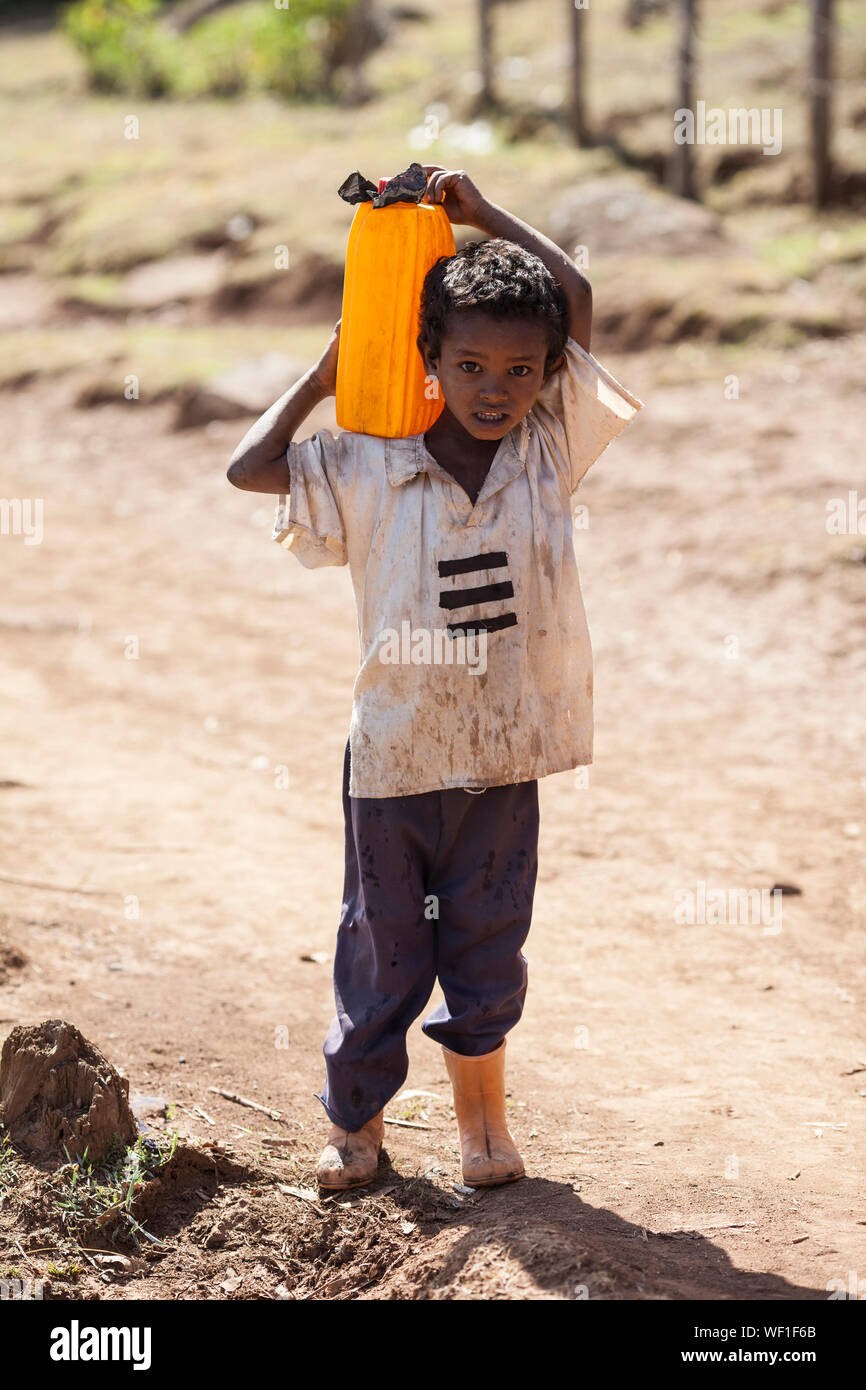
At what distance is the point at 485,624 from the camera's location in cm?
247

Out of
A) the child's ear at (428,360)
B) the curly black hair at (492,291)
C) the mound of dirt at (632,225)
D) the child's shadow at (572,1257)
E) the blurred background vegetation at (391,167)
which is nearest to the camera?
the child's shadow at (572,1257)

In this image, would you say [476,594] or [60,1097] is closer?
[476,594]

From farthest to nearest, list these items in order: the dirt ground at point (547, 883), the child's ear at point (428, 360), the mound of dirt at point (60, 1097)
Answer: the mound of dirt at point (60, 1097) < the dirt ground at point (547, 883) < the child's ear at point (428, 360)

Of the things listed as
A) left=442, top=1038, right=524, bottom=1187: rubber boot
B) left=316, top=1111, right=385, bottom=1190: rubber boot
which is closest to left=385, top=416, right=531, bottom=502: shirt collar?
left=442, top=1038, right=524, bottom=1187: rubber boot

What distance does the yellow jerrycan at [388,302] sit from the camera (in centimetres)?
238

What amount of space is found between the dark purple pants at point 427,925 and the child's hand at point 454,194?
3.37 feet

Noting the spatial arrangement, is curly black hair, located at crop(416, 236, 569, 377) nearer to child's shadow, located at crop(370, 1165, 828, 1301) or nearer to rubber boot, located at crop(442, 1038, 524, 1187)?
rubber boot, located at crop(442, 1038, 524, 1187)

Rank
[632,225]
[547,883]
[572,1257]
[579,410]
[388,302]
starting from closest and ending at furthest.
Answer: [572,1257], [388,302], [579,410], [547,883], [632,225]

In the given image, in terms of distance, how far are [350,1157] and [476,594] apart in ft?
3.69

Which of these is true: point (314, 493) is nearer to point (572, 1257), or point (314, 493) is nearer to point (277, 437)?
point (277, 437)

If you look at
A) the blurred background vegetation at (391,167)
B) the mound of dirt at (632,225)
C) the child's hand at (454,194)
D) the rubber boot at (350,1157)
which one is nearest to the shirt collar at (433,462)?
the child's hand at (454,194)

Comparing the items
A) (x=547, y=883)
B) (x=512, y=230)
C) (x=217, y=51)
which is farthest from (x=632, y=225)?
(x=217, y=51)

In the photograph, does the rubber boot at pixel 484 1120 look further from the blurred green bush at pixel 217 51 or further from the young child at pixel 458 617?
the blurred green bush at pixel 217 51

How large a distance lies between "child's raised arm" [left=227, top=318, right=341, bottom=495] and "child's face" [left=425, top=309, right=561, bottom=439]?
0.23 metres
